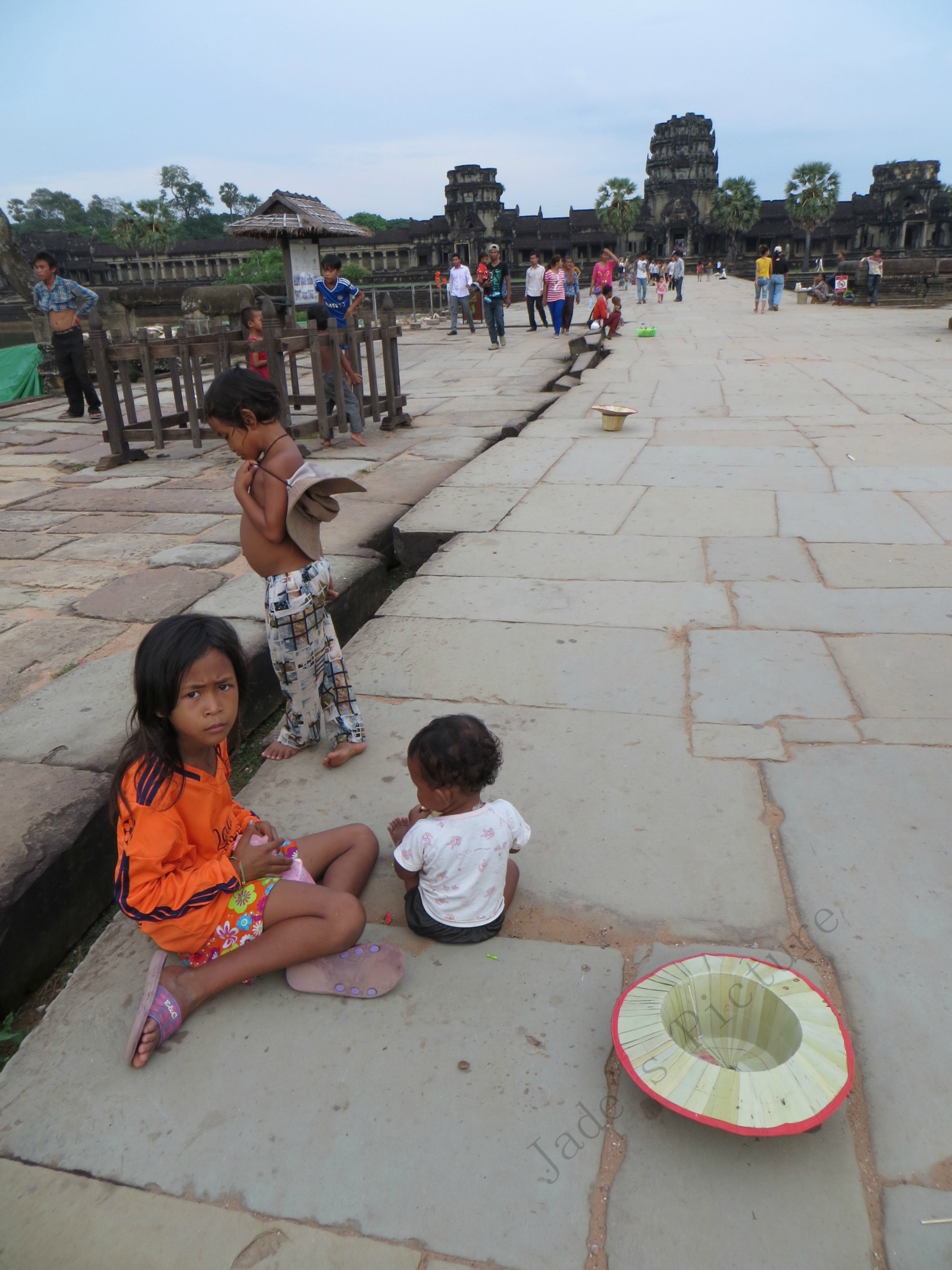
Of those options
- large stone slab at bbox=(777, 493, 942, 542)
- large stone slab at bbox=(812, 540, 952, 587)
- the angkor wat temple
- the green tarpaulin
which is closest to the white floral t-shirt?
large stone slab at bbox=(812, 540, 952, 587)

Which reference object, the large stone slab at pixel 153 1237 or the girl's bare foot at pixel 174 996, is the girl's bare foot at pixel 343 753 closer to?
the girl's bare foot at pixel 174 996

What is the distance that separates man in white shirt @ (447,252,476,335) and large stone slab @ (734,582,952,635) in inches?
531

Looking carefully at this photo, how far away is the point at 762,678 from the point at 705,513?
1977 millimetres

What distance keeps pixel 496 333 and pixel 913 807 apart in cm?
1282

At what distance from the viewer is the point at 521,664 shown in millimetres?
3002

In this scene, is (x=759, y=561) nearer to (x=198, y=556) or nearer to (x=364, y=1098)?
(x=198, y=556)

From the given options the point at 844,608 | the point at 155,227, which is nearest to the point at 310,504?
the point at 844,608

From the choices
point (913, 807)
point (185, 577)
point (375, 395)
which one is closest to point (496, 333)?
point (375, 395)

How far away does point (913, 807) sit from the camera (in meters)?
2.13

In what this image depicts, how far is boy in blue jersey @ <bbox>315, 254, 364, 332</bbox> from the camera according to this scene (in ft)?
24.5

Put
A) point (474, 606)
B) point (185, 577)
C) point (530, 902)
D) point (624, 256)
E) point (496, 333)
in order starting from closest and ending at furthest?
point (530, 902) → point (474, 606) → point (185, 577) → point (496, 333) → point (624, 256)

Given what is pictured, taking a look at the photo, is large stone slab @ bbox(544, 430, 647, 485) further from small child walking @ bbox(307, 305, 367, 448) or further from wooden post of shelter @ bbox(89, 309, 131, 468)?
wooden post of shelter @ bbox(89, 309, 131, 468)

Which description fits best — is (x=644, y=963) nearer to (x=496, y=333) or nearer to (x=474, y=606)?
(x=474, y=606)

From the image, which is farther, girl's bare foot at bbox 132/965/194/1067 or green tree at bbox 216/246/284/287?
green tree at bbox 216/246/284/287
